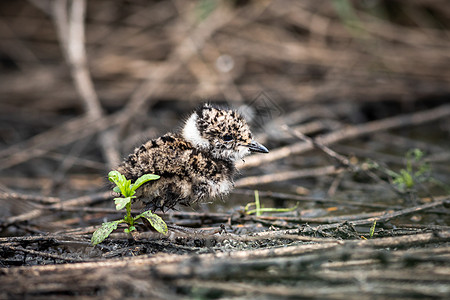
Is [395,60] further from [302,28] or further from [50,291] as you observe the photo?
Result: [50,291]

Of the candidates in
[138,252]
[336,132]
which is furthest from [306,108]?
[138,252]

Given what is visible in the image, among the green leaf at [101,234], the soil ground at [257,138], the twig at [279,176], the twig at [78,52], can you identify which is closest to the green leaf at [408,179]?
the soil ground at [257,138]

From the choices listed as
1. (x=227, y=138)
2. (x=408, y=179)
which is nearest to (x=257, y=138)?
(x=227, y=138)

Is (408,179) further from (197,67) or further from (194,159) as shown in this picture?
(197,67)

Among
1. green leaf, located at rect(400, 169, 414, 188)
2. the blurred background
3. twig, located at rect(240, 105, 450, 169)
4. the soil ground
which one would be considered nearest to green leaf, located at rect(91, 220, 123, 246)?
the soil ground

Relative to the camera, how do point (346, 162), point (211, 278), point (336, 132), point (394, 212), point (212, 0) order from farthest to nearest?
point (212, 0), point (336, 132), point (346, 162), point (394, 212), point (211, 278)

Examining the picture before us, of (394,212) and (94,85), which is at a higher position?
(94,85)

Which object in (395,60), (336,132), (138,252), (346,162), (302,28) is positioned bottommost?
(138,252)

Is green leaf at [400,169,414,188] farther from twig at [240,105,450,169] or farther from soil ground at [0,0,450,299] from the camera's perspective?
twig at [240,105,450,169]
